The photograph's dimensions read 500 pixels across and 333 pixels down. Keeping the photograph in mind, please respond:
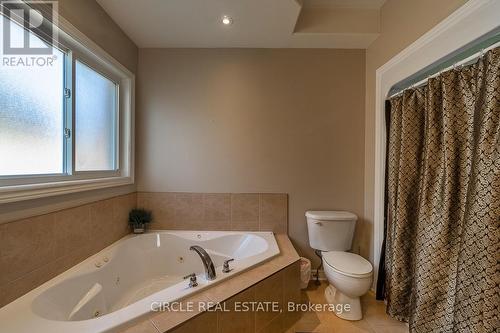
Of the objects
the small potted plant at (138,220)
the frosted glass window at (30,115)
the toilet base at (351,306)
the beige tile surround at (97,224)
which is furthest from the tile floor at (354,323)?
the frosted glass window at (30,115)

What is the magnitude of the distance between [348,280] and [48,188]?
2091 millimetres

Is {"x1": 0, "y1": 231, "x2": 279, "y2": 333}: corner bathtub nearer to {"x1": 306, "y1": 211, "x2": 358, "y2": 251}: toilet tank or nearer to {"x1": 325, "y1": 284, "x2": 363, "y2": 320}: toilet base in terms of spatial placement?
{"x1": 306, "y1": 211, "x2": 358, "y2": 251}: toilet tank

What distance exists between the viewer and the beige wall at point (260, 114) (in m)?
2.24

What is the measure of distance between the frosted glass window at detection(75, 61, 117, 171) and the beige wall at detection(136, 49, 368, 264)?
0.27 m

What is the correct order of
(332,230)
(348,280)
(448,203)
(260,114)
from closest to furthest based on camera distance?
(448,203), (348,280), (332,230), (260,114)

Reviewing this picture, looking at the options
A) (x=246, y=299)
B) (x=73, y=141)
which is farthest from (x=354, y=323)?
(x=73, y=141)

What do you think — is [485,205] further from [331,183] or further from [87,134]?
[87,134]

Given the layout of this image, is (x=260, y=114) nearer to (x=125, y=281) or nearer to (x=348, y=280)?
(x=348, y=280)

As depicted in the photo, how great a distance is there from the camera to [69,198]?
4.66 ft

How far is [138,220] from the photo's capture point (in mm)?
2121

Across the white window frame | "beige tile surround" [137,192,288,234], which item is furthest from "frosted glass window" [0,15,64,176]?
"beige tile surround" [137,192,288,234]

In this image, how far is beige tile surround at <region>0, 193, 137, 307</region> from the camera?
3.51 feet

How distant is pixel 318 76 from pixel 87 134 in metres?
2.22

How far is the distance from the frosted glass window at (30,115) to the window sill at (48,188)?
0.13 m
